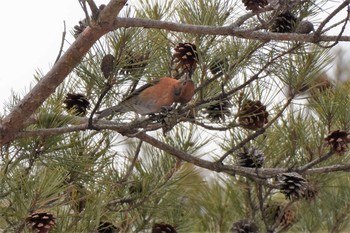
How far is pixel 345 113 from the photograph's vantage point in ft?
5.03

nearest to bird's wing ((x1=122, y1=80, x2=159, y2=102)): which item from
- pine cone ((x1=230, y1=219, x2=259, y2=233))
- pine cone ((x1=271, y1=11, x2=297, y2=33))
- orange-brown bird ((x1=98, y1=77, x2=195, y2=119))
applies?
orange-brown bird ((x1=98, y1=77, x2=195, y2=119))

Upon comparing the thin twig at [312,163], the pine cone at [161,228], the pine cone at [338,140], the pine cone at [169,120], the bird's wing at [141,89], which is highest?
the bird's wing at [141,89]

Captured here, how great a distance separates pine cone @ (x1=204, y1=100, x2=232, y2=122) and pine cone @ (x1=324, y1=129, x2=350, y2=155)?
0.19 m

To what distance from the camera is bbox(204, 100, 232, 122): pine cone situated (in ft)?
4.65

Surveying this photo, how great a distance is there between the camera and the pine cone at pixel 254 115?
56.5 inches

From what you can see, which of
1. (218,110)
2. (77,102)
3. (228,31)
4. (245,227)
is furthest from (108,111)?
(245,227)

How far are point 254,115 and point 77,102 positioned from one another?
34 centimetres

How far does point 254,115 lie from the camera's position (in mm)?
1427

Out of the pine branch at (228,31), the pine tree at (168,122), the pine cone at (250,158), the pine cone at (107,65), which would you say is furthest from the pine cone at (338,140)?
the pine cone at (107,65)

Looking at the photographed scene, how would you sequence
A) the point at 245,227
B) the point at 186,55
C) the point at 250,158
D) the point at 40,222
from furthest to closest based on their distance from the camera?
the point at 245,227
the point at 250,158
the point at 186,55
the point at 40,222

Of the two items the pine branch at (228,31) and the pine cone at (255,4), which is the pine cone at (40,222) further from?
the pine cone at (255,4)

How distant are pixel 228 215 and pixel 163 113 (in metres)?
0.70

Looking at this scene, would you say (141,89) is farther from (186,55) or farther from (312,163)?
(312,163)

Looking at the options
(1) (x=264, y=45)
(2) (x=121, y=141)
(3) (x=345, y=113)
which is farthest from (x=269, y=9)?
(2) (x=121, y=141)
